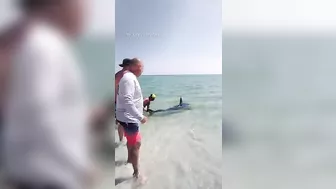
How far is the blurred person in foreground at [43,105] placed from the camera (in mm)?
1368

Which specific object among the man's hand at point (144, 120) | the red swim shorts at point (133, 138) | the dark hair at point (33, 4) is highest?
the dark hair at point (33, 4)

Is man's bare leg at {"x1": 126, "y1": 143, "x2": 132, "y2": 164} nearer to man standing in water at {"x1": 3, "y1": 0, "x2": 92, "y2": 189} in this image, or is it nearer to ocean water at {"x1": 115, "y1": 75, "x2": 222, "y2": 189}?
ocean water at {"x1": 115, "y1": 75, "x2": 222, "y2": 189}

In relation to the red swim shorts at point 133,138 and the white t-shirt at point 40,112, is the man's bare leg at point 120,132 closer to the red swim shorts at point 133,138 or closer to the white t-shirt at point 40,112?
the red swim shorts at point 133,138

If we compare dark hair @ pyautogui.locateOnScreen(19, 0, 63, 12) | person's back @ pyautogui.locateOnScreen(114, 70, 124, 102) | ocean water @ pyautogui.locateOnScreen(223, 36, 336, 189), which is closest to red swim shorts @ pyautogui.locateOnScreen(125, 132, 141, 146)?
person's back @ pyautogui.locateOnScreen(114, 70, 124, 102)

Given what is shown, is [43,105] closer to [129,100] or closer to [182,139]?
[129,100]

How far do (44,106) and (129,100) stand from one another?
0.99 feet

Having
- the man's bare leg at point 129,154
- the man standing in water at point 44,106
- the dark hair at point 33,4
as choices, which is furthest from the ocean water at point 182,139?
the dark hair at point 33,4

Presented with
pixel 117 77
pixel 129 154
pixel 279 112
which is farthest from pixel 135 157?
pixel 279 112

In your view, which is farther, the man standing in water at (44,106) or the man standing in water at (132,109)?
the man standing in water at (132,109)

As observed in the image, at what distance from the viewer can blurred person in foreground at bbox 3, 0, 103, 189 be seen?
1.37 metres

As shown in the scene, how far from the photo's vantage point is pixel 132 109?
4.96ft

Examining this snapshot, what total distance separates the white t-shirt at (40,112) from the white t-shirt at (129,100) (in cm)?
18

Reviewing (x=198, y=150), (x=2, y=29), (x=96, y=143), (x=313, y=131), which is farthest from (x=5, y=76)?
(x=313, y=131)

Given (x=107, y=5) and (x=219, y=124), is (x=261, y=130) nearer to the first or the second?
(x=219, y=124)
